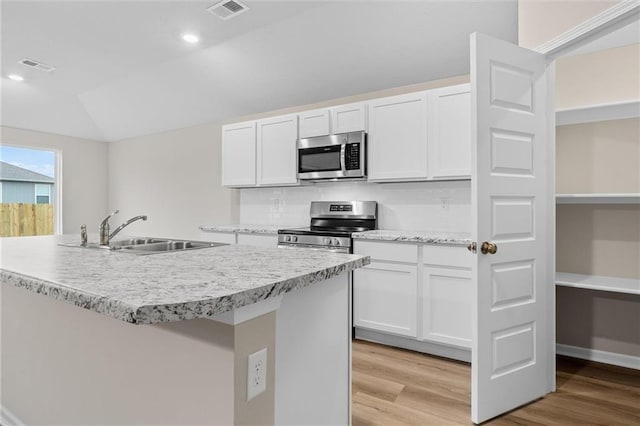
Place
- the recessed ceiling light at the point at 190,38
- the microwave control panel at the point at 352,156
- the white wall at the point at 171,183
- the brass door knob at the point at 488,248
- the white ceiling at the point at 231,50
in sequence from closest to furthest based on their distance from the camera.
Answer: the brass door knob at the point at 488,248
the white ceiling at the point at 231,50
the microwave control panel at the point at 352,156
the recessed ceiling light at the point at 190,38
the white wall at the point at 171,183

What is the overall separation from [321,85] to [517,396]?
3265 mm

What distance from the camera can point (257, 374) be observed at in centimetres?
100

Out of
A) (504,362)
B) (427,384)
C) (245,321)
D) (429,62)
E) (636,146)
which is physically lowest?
(427,384)

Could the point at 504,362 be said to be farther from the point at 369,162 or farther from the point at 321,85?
the point at 321,85

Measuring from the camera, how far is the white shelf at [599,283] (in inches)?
87.9

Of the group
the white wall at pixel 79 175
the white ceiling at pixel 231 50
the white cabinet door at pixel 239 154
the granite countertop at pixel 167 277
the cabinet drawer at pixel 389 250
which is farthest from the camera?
the white wall at pixel 79 175

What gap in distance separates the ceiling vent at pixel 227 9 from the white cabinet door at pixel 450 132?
1.79 meters

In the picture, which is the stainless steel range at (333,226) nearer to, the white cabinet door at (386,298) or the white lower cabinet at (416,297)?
the white lower cabinet at (416,297)

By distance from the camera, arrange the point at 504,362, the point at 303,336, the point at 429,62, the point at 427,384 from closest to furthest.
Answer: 1. the point at 303,336
2. the point at 504,362
3. the point at 427,384
4. the point at 429,62

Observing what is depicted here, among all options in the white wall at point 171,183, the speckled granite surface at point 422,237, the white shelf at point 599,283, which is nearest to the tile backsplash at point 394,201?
the speckled granite surface at point 422,237

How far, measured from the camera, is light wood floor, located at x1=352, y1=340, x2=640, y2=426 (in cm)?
197

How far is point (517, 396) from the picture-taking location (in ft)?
6.90

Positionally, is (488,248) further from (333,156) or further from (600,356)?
(333,156)

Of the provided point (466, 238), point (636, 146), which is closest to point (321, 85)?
point (466, 238)
